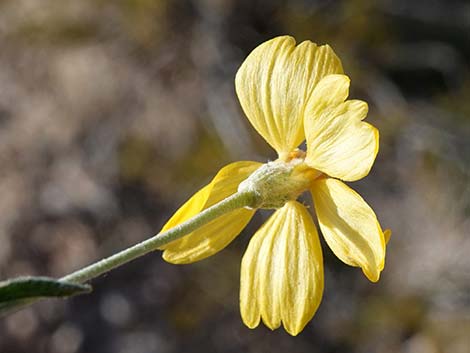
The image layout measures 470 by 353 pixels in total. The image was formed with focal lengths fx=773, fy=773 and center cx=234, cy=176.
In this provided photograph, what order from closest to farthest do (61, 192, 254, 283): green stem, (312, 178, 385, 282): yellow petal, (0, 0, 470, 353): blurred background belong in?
(61, 192, 254, 283): green stem → (312, 178, 385, 282): yellow petal → (0, 0, 470, 353): blurred background

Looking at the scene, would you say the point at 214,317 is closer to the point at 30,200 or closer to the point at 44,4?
the point at 30,200

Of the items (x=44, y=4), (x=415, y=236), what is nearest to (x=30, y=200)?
(x=44, y=4)

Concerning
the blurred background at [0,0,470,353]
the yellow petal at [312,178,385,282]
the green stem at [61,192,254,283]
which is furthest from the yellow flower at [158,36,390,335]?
the blurred background at [0,0,470,353]

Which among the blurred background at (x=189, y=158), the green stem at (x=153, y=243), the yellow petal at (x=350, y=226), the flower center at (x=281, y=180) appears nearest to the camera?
the green stem at (x=153, y=243)

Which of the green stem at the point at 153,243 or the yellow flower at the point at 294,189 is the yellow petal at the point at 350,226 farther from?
the green stem at the point at 153,243

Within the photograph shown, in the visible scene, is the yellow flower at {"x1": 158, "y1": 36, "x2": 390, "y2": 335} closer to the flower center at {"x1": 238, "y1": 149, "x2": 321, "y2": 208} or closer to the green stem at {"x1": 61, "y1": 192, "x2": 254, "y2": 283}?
the flower center at {"x1": 238, "y1": 149, "x2": 321, "y2": 208}

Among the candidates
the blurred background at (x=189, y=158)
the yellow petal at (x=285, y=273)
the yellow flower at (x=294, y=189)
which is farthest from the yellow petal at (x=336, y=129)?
the blurred background at (x=189, y=158)
